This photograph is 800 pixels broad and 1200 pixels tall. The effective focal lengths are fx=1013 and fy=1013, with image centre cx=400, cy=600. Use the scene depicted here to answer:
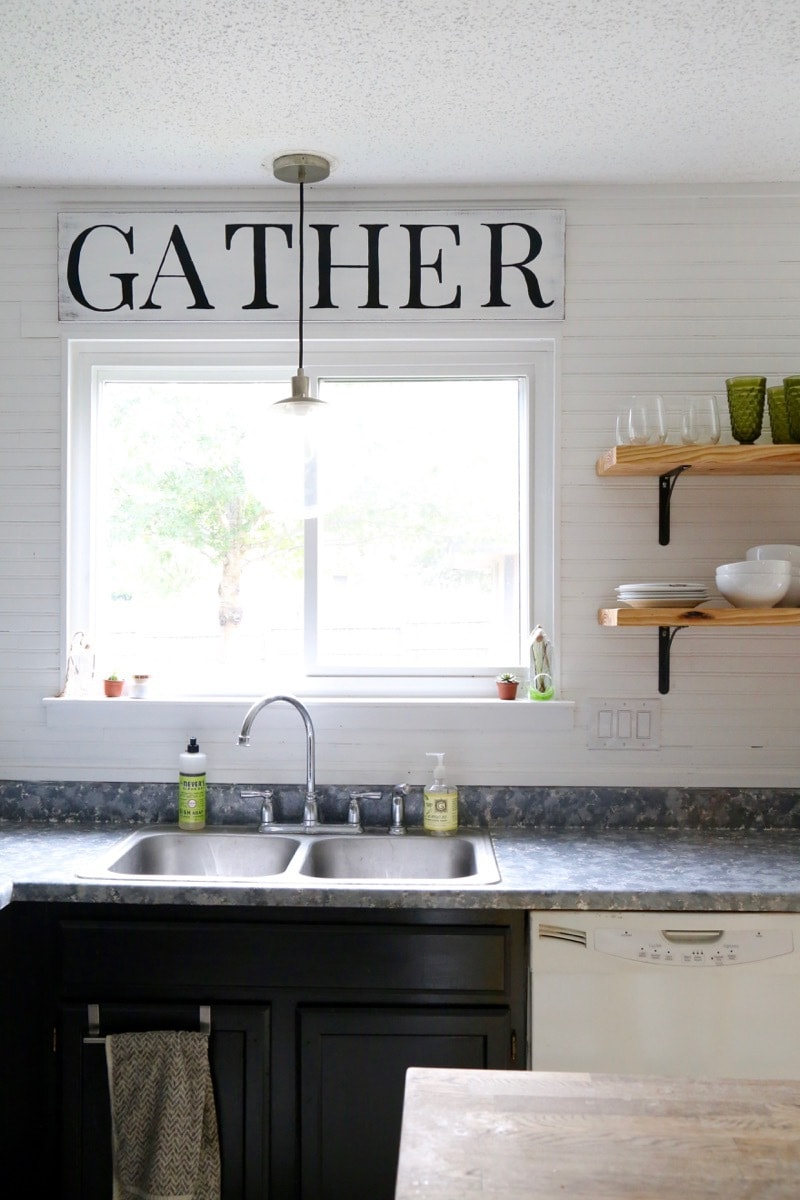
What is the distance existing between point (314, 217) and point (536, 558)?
109 centimetres

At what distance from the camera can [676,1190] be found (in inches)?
41.7

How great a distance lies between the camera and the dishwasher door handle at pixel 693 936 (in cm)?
206

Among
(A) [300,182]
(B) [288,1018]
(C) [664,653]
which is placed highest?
(A) [300,182]

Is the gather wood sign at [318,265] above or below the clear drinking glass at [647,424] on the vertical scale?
above

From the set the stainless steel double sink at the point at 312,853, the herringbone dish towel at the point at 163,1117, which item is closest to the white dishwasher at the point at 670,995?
the stainless steel double sink at the point at 312,853

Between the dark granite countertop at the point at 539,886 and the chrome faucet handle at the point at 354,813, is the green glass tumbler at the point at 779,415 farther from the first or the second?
the chrome faucet handle at the point at 354,813

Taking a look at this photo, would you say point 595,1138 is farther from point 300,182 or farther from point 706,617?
point 300,182

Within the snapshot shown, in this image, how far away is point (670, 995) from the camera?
6.73 feet

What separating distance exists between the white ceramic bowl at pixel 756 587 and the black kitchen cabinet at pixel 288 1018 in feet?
3.08

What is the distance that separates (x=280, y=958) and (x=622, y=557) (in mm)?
1323

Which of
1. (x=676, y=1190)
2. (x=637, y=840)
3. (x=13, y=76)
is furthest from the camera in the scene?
(x=637, y=840)

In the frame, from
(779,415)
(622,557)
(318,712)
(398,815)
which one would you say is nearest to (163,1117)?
(398,815)

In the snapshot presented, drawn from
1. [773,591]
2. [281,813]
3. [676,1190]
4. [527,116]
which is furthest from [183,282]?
[676,1190]

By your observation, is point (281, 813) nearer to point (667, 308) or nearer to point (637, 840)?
point (637, 840)
